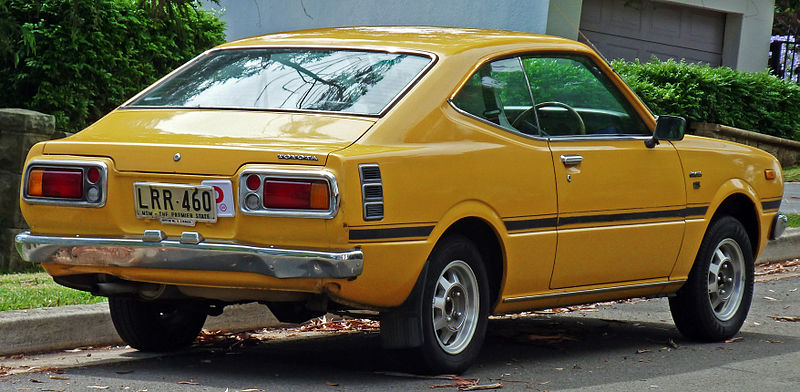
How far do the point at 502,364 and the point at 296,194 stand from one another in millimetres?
1751

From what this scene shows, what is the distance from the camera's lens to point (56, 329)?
6621mm

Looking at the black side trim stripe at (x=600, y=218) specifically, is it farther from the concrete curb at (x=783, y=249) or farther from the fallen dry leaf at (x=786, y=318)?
the concrete curb at (x=783, y=249)

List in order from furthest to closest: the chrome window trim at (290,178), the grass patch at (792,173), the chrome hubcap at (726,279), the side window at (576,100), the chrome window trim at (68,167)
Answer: the grass patch at (792,173), the chrome hubcap at (726,279), the side window at (576,100), the chrome window trim at (68,167), the chrome window trim at (290,178)

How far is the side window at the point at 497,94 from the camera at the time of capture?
6.22 meters

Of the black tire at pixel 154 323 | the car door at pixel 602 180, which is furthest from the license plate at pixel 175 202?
the car door at pixel 602 180

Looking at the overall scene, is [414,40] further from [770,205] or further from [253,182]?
[770,205]

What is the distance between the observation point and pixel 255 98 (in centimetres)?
608

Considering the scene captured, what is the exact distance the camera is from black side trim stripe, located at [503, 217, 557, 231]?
6.19 meters

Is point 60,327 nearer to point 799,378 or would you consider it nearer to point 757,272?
point 799,378

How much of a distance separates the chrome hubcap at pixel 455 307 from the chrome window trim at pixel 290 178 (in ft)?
2.72

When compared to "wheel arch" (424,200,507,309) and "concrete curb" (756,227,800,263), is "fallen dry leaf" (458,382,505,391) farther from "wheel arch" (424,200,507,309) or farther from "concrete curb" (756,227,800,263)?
"concrete curb" (756,227,800,263)

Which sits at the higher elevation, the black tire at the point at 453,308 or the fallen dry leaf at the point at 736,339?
the black tire at the point at 453,308

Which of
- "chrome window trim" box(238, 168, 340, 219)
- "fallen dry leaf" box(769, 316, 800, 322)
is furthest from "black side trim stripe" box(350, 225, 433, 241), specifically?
"fallen dry leaf" box(769, 316, 800, 322)

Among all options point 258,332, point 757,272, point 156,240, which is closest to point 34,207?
point 156,240
